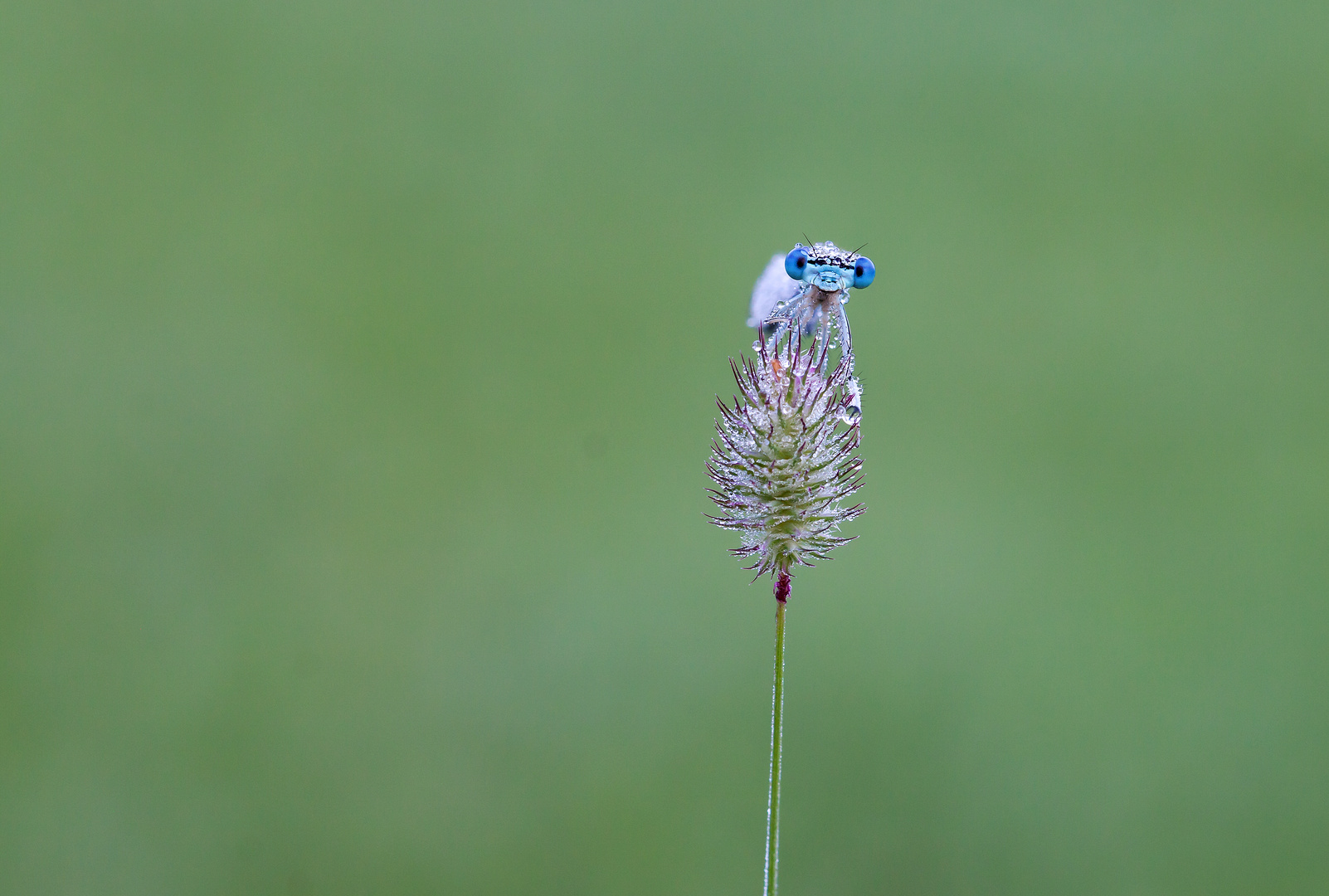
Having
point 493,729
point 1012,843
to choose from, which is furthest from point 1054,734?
point 493,729

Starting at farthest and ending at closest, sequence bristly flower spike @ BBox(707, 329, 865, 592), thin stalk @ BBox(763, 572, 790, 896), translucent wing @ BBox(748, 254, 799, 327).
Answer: translucent wing @ BBox(748, 254, 799, 327) < bristly flower spike @ BBox(707, 329, 865, 592) < thin stalk @ BBox(763, 572, 790, 896)

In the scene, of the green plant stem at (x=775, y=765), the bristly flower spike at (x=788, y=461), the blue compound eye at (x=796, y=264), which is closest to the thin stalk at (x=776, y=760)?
the green plant stem at (x=775, y=765)

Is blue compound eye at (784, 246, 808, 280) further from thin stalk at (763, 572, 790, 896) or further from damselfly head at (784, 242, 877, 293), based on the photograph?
thin stalk at (763, 572, 790, 896)

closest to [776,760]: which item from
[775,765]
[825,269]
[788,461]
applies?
[775,765]

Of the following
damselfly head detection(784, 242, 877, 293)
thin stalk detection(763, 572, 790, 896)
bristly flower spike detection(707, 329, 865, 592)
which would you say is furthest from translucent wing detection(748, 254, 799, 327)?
thin stalk detection(763, 572, 790, 896)

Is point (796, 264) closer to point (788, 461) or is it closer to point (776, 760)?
point (788, 461)

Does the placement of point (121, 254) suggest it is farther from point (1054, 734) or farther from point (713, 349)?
point (1054, 734)
